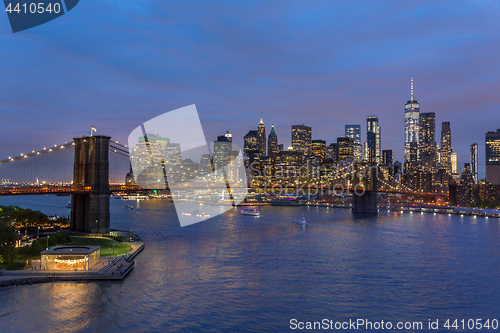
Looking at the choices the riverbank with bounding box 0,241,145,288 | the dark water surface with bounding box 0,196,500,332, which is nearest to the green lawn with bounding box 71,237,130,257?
the dark water surface with bounding box 0,196,500,332

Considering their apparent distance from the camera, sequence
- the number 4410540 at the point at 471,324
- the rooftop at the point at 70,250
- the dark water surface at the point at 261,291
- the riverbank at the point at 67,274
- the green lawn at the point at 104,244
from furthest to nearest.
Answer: the green lawn at the point at 104,244 → the rooftop at the point at 70,250 → the riverbank at the point at 67,274 → the number 4410540 at the point at 471,324 → the dark water surface at the point at 261,291

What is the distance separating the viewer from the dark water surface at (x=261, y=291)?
21203 millimetres

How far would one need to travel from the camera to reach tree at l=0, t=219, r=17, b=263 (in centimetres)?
2859

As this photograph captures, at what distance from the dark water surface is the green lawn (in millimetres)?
2160

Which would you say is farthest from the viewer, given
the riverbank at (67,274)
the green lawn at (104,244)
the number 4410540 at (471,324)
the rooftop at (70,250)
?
the green lawn at (104,244)

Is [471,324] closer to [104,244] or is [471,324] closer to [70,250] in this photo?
[70,250]

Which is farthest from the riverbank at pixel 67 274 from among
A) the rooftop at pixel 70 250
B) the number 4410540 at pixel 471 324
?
the number 4410540 at pixel 471 324

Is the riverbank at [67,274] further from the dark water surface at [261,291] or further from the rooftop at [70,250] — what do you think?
the rooftop at [70,250]

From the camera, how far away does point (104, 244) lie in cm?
3769

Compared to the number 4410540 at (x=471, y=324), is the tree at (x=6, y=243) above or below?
above

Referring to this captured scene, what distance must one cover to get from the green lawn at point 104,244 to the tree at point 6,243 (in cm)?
648

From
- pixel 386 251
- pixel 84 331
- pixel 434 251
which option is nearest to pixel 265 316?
pixel 84 331

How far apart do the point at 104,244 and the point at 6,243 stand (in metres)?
8.69

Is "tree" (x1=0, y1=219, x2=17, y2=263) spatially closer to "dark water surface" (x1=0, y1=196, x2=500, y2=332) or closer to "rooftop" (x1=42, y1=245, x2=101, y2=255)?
"rooftop" (x1=42, y1=245, x2=101, y2=255)
